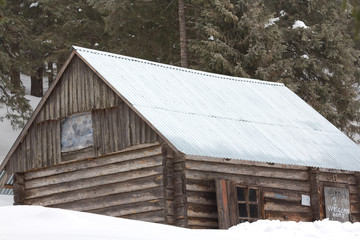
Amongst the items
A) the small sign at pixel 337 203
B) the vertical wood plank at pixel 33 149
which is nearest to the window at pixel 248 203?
the small sign at pixel 337 203

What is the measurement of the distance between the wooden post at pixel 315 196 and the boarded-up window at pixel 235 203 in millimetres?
2360

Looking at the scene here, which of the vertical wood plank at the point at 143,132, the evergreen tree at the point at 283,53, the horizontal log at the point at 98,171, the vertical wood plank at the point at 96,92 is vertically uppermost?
the evergreen tree at the point at 283,53

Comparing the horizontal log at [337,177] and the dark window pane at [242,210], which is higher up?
the horizontal log at [337,177]

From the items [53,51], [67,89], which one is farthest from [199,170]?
[53,51]

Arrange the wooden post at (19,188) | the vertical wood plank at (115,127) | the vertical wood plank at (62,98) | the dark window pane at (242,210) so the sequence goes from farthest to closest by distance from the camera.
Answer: the wooden post at (19,188) < the vertical wood plank at (62,98) < the dark window pane at (242,210) < the vertical wood plank at (115,127)

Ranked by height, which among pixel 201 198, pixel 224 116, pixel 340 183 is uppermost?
pixel 224 116

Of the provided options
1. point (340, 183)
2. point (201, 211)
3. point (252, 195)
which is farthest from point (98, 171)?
point (340, 183)

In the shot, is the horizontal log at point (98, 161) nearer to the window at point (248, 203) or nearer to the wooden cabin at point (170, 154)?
the wooden cabin at point (170, 154)

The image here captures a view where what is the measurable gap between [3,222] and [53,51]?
3237 centimetres

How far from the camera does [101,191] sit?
20859 mm

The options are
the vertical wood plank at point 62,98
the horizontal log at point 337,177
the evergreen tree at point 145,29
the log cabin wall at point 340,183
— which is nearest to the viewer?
the vertical wood plank at point 62,98

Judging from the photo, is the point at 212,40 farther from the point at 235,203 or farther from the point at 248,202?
the point at 235,203

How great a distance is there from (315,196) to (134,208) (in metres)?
6.00

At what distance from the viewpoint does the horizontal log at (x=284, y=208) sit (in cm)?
2167
